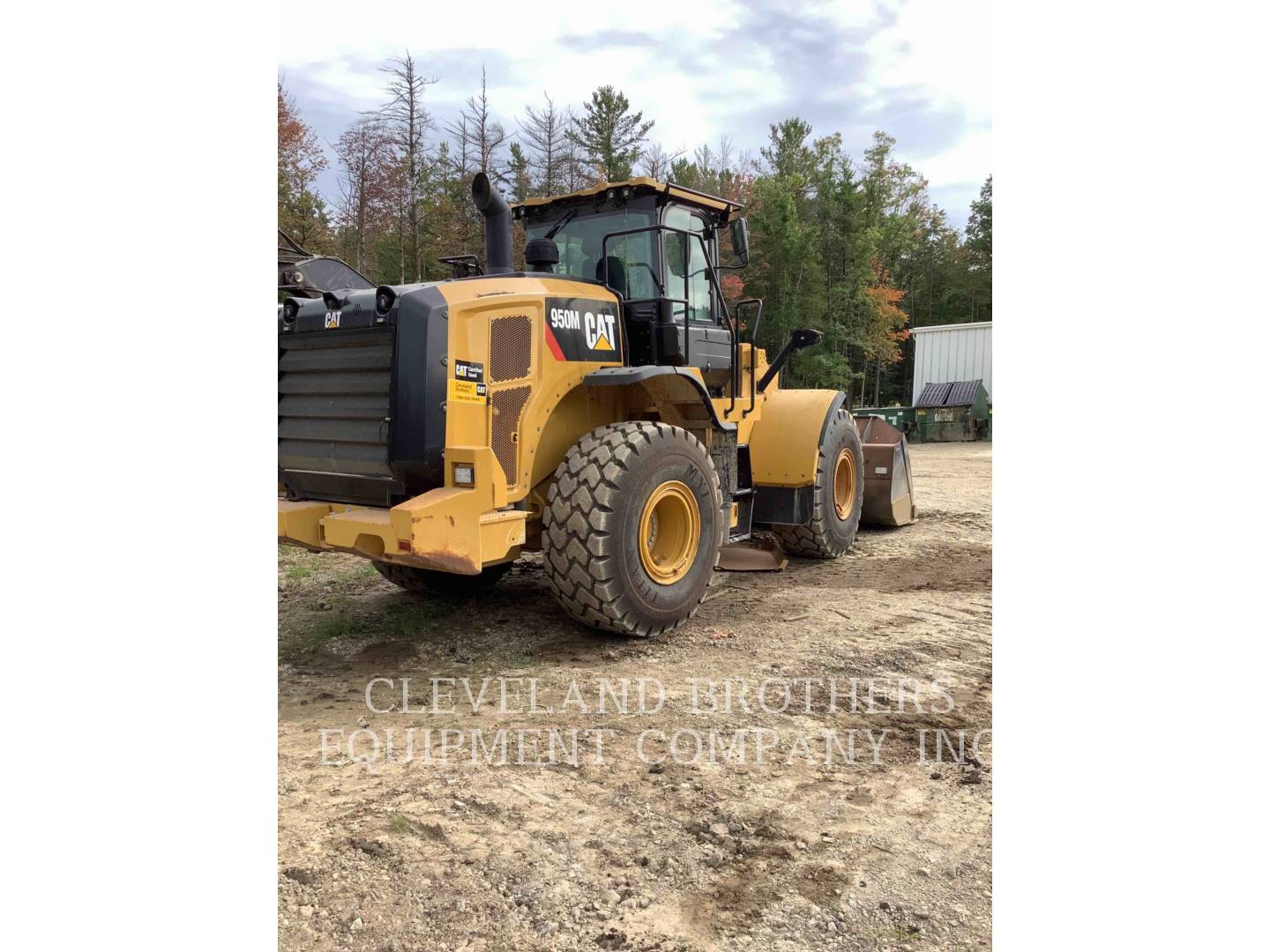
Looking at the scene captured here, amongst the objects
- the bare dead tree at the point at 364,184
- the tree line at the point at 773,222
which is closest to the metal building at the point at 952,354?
the tree line at the point at 773,222

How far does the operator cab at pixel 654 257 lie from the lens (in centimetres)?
565

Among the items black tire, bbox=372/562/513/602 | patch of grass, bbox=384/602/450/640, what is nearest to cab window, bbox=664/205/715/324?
black tire, bbox=372/562/513/602

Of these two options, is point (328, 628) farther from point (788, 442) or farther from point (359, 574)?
point (788, 442)

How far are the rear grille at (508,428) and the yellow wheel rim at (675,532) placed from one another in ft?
3.01

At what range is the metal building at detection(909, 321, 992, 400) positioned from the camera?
92.3 ft

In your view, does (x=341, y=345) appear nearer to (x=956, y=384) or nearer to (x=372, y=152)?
(x=372, y=152)

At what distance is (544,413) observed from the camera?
4.67 m

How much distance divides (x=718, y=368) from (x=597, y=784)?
12.3ft

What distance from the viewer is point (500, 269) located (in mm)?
4957

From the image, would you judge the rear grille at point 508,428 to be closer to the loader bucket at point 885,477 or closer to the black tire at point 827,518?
the black tire at point 827,518

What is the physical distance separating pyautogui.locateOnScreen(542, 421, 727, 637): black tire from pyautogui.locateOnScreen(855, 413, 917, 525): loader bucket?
170 inches

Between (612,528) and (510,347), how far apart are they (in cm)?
107

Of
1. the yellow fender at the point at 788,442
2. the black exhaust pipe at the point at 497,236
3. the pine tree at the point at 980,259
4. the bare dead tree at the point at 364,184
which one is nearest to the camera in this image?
the black exhaust pipe at the point at 497,236

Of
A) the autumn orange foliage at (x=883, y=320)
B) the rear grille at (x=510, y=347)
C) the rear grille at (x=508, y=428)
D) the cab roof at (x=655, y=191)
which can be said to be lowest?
the rear grille at (x=508, y=428)
